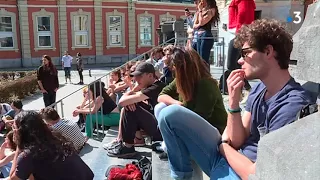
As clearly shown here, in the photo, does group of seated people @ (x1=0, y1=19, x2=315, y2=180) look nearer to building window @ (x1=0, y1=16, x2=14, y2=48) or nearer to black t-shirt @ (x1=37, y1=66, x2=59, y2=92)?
black t-shirt @ (x1=37, y1=66, x2=59, y2=92)

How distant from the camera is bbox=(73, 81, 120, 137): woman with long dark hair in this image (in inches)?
265

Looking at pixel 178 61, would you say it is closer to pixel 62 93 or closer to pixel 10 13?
pixel 62 93

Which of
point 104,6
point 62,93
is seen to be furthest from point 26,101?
point 104,6

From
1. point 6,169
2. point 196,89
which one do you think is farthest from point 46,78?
point 196,89

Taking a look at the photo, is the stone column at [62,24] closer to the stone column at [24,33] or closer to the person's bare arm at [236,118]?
the stone column at [24,33]

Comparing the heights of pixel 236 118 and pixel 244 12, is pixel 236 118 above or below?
below

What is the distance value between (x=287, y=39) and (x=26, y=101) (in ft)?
47.3

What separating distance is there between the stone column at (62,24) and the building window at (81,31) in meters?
0.88

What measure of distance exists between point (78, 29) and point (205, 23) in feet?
84.7

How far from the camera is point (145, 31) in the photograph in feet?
108

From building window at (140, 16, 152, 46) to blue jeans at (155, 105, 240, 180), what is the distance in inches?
1187

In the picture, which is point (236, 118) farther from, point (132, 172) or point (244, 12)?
point (244, 12)

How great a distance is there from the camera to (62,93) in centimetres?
1666

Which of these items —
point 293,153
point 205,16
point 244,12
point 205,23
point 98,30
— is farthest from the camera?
point 98,30
